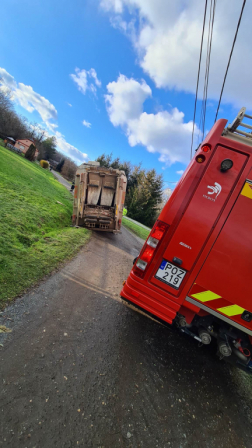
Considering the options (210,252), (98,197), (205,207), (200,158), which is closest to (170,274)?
(210,252)

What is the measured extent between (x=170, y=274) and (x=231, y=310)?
0.88 m

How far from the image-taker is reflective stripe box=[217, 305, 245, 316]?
2.51 metres

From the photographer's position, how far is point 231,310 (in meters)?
2.54

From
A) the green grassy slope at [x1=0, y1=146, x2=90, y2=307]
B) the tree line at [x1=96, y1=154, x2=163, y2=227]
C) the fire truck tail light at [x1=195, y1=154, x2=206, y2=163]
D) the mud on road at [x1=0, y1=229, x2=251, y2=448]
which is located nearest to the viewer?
the mud on road at [x1=0, y1=229, x2=251, y2=448]

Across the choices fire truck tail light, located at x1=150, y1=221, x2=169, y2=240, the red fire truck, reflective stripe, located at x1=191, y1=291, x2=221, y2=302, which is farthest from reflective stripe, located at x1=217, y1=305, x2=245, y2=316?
fire truck tail light, located at x1=150, y1=221, x2=169, y2=240

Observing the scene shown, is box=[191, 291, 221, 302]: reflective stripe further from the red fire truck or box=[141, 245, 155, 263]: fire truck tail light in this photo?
box=[141, 245, 155, 263]: fire truck tail light

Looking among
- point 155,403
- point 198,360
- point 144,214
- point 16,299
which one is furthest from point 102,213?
point 144,214

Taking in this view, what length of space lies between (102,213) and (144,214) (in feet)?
59.1

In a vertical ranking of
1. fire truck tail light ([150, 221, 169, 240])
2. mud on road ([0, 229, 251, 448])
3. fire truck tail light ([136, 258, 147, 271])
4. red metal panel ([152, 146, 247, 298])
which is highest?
red metal panel ([152, 146, 247, 298])

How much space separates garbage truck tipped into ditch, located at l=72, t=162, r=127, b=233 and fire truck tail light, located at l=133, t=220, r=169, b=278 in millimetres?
6026

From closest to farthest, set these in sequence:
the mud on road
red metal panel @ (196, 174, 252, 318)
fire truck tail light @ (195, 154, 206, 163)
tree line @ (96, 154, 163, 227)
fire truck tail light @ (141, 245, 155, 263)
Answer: the mud on road, red metal panel @ (196, 174, 252, 318), fire truck tail light @ (195, 154, 206, 163), fire truck tail light @ (141, 245, 155, 263), tree line @ (96, 154, 163, 227)

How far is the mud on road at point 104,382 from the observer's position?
5.98 ft

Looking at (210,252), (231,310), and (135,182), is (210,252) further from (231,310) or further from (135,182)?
(135,182)

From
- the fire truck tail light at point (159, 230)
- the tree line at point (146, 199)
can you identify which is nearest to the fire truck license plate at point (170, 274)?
the fire truck tail light at point (159, 230)
